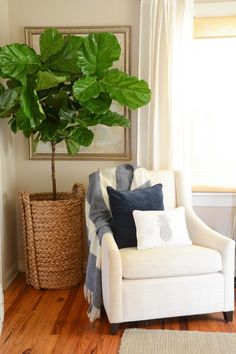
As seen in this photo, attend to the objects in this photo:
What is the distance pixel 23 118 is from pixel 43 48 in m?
0.51

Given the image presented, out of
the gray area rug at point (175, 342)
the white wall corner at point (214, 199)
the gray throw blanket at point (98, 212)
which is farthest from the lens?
the white wall corner at point (214, 199)

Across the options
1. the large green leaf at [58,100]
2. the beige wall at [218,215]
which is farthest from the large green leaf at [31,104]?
the beige wall at [218,215]

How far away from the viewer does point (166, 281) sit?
2.59 m

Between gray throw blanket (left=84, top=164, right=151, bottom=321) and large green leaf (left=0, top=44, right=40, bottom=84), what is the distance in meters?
0.90

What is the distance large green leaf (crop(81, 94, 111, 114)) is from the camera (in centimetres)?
290

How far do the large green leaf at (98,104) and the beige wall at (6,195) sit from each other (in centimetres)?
84

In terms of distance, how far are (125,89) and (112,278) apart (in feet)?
4.34

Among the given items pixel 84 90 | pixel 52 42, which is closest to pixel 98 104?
pixel 84 90

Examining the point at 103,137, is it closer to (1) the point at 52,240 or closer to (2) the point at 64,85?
(2) the point at 64,85

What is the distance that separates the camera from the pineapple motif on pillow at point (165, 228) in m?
2.75

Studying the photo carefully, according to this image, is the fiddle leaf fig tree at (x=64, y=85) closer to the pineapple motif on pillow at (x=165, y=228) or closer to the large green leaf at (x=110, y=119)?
the large green leaf at (x=110, y=119)

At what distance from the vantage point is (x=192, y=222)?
9.96 ft

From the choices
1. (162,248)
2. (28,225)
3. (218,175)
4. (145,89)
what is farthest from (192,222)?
(28,225)

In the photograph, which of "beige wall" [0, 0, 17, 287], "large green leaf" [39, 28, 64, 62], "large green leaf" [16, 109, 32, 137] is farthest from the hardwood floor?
"large green leaf" [39, 28, 64, 62]
